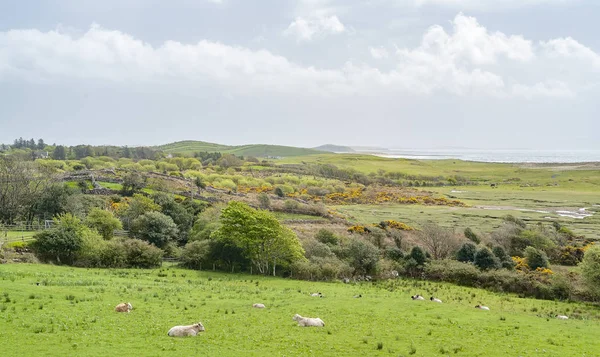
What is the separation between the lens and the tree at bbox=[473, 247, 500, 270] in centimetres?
5128

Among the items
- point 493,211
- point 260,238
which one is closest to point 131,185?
point 260,238

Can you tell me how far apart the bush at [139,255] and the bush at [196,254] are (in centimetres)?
360

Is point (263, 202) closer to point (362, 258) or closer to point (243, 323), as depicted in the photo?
point (362, 258)

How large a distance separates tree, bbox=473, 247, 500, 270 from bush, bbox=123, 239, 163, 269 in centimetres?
3783

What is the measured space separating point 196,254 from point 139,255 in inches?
239

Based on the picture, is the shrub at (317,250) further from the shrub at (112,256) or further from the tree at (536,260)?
the tree at (536,260)

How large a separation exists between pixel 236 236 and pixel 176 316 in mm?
24232

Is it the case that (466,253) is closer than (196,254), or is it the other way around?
(196,254)

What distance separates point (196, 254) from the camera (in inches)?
1886

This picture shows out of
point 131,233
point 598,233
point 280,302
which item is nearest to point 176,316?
point 280,302

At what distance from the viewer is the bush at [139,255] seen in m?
44.9

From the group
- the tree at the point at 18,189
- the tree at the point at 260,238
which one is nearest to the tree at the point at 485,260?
the tree at the point at 260,238

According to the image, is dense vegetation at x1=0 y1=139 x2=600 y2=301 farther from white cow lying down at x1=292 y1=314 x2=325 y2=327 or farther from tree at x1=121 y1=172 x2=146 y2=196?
white cow lying down at x1=292 y1=314 x2=325 y2=327

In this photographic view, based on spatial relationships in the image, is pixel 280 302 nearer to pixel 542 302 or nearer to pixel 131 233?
pixel 542 302
